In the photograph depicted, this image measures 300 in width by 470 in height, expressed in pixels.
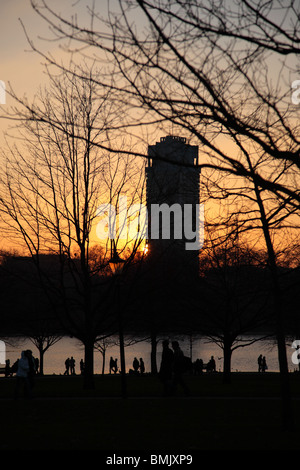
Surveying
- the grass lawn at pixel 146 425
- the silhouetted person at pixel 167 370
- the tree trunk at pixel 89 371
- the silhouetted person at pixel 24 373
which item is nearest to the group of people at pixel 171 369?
the silhouetted person at pixel 167 370

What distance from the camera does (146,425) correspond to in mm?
11820

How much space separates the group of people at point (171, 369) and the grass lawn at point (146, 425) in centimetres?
82

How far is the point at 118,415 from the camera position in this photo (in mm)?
13656

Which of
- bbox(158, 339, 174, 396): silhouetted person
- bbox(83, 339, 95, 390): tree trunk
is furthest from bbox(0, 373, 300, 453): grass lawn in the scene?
bbox(83, 339, 95, 390): tree trunk

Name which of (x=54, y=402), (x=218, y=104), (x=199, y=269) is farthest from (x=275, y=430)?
(x=199, y=269)

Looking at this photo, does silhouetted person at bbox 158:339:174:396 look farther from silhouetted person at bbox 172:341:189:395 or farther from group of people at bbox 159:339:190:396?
silhouetted person at bbox 172:341:189:395

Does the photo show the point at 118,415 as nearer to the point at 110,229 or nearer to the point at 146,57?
the point at 146,57

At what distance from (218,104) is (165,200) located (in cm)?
1456

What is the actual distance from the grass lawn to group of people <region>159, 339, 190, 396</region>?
821 mm

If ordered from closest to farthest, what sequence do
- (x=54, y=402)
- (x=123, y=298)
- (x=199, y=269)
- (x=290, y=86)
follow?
(x=290, y=86) → (x=54, y=402) → (x=123, y=298) → (x=199, y=269)

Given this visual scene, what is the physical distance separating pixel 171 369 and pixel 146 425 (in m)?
6.60

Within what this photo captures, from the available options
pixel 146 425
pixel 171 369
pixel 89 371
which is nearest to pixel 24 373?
pixel 171 369

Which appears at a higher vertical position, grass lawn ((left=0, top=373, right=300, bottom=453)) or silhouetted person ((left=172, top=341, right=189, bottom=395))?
silhouetted person ((left=172, top=341, right=189, bottom=395))

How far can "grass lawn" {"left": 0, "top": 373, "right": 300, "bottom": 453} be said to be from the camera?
9492 millimetres
